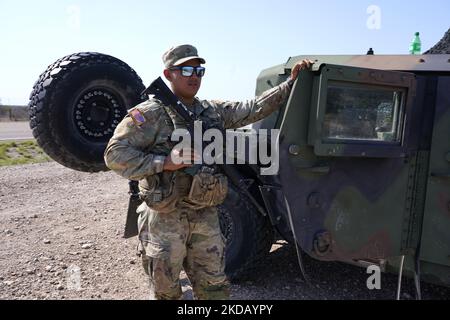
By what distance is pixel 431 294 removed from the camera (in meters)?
3.48

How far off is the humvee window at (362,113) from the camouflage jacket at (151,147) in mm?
694

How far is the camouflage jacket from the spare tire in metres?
1.31

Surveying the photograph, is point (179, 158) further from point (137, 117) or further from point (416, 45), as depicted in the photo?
point (416, 45)

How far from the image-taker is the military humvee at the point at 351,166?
272 centimetres

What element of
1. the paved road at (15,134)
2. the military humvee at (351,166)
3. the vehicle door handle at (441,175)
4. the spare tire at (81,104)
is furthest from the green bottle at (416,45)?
the paved road at (15,134)

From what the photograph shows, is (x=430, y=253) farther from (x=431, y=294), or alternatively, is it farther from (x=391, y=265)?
(x=431, y=294)

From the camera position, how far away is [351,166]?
9.57 ft

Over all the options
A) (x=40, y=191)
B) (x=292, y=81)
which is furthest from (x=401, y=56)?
(x=40, y=191)

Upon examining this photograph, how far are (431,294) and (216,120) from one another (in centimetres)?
222

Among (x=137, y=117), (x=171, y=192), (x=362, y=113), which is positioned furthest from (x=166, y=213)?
(x=362, y=113)

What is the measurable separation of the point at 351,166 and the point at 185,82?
1210mm

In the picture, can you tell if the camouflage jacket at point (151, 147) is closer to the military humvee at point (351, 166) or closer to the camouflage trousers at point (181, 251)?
the camouflage trousers at point (181, 251)

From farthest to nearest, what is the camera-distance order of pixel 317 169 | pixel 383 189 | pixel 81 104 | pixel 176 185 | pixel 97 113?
pixel 97 113
pixel 81 104
pixel 383 189
pixel 317 169
pixel 176 185

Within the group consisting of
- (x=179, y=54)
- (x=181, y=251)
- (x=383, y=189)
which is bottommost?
(x=181, y=251)
